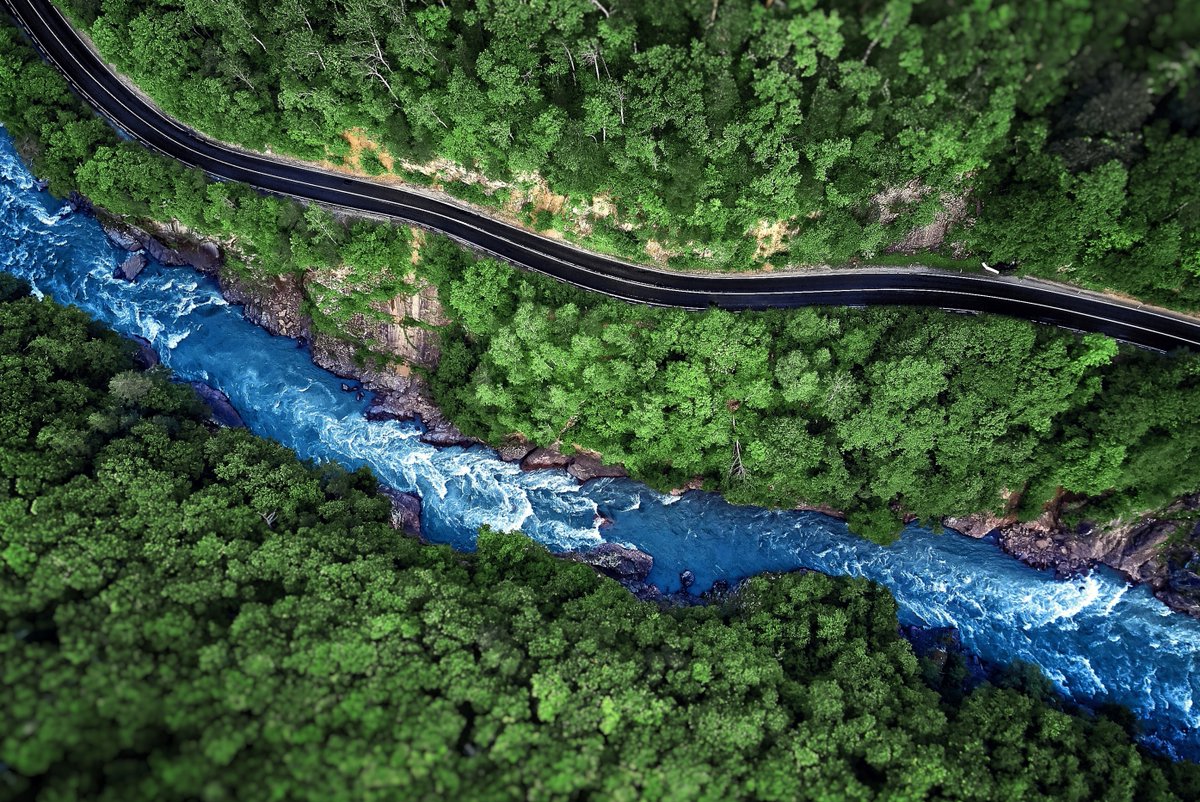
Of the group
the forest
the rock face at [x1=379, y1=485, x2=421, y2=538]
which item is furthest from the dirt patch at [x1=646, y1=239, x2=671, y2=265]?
the rock face at [x1=379, y1=485, x2=421, y2=538]

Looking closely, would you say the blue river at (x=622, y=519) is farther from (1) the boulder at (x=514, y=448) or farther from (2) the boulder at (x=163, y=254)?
(1) the boulder at (x=514, y=448)

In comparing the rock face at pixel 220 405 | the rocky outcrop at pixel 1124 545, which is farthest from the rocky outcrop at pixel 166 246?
the rocky outcrop at pixel 1124 545

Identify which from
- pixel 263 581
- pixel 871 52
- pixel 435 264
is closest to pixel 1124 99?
pixel 871 52

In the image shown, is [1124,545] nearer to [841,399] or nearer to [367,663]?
[841,399]

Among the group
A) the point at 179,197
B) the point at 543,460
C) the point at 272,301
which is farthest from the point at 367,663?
the point at 179,197

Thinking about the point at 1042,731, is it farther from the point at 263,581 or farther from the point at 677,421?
the point at 263,581

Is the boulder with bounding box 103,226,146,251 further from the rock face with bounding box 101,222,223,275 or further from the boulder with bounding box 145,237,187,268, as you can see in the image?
the boulder with bounding box 145,237,187,268
